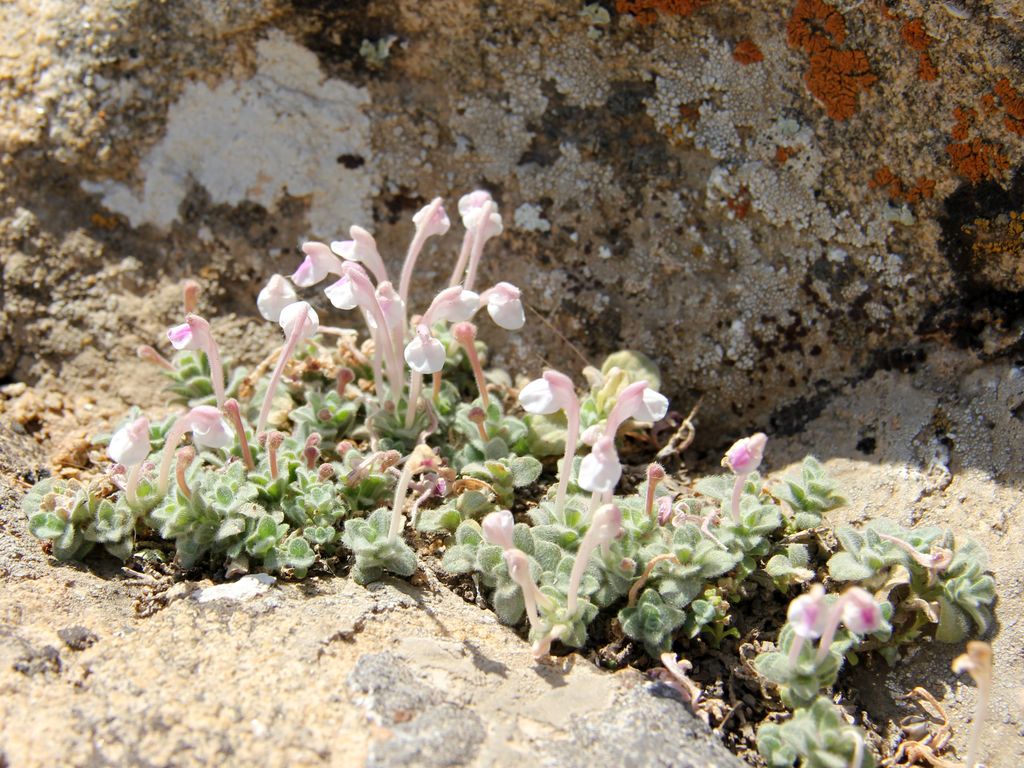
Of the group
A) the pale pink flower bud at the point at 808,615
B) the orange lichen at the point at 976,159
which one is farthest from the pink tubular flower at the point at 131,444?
the orange lichen at the point at 976,159

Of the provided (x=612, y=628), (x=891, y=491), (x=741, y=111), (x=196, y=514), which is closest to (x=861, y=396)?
(x=891, y=491)

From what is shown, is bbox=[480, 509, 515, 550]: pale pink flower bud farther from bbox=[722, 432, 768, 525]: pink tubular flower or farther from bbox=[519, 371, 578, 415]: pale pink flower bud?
bbox=[722, 432, 768, 525]: pink tubular flower

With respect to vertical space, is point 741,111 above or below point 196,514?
above

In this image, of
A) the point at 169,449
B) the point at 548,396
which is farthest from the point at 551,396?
the point at 169,449

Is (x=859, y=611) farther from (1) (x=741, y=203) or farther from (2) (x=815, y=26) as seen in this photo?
(2) (x=815, y=26)

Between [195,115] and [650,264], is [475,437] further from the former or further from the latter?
[195,115]
